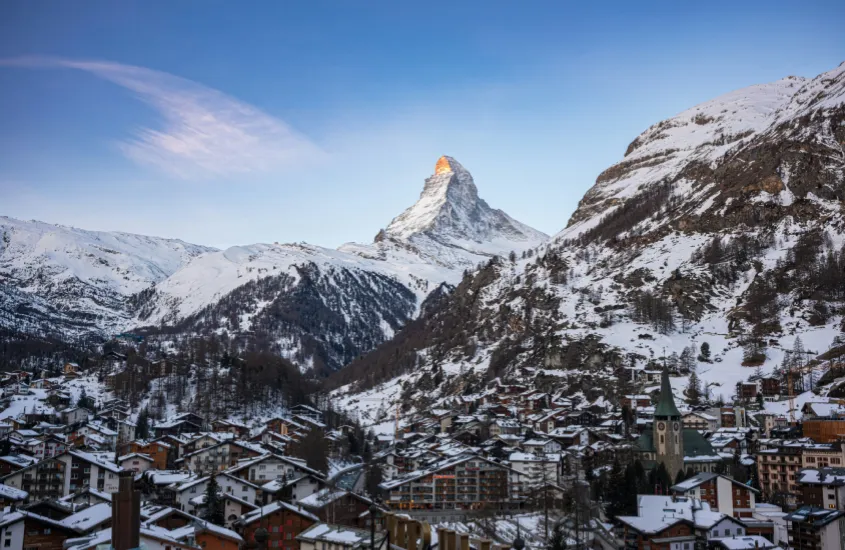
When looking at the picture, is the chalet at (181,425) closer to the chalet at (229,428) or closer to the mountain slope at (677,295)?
the chalet at (229,428)

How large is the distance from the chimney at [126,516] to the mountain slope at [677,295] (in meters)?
89.4

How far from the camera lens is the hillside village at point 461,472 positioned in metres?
51.8

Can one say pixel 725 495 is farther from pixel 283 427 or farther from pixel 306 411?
pixel 306 411

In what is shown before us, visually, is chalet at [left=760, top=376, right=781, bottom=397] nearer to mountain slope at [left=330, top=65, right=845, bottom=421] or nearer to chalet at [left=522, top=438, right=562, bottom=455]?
mountain slope at [left=330, top=65, right=845, bottom=421]

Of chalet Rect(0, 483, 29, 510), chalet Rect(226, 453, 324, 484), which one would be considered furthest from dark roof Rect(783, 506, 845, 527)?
chalet Rect(0, 483, 29, 510)

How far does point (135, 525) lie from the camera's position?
117 ft

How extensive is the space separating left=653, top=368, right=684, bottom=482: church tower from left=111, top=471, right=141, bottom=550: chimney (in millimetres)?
54909

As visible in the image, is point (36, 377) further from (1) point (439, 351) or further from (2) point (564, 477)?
(2) point (564, 477)

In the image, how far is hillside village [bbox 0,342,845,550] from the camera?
51750 millimetres

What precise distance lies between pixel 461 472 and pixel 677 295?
80.3m

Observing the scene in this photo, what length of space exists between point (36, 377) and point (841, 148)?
5726 inches

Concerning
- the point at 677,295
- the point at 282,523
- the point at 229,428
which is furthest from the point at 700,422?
the point at 282,523

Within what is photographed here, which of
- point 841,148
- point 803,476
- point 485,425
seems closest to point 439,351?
point 485,425

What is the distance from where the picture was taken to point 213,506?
5822cm
